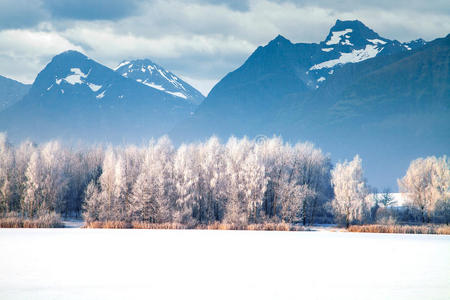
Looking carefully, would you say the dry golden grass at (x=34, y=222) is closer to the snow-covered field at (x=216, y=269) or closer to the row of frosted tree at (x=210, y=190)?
the row of frosted tree at (x=210, y=190)

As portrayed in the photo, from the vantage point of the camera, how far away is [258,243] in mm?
38000

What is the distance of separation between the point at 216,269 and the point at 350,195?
38.3 m

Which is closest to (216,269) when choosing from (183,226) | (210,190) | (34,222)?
(183,226)

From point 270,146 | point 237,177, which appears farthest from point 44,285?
point 270,146

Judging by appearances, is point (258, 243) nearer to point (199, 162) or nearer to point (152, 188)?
point (152, 188)

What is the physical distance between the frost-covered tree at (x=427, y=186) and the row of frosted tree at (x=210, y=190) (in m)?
0.14

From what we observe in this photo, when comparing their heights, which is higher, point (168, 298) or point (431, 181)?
point (431, 181)

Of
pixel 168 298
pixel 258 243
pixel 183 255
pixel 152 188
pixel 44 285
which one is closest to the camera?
pixel 168 298

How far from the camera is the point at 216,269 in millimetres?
25359

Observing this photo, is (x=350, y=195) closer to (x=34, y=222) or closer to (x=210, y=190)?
(x=210, y=190)

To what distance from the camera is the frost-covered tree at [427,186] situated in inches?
2514

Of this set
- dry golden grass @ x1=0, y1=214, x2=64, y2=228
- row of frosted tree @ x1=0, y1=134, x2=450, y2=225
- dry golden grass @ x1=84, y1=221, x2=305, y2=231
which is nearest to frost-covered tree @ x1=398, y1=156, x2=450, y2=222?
row of frosted tree @ x1=0, y1=134, x2=450, y2=225

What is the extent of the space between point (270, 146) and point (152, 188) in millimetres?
19508

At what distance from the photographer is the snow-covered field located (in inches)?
781
